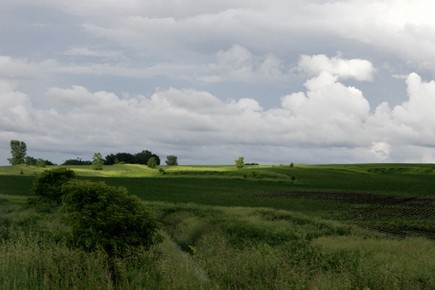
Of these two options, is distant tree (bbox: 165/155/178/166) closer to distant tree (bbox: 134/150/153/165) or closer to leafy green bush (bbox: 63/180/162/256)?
distant tree (bbox: 134/150/153/165)

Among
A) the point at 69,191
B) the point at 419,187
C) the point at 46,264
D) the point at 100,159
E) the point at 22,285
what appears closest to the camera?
the point at 22,285

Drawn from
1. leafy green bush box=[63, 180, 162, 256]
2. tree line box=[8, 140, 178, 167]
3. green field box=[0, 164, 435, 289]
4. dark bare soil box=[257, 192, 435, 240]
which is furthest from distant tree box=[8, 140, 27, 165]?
leafy green bush box=[63, 180, 162, 256]

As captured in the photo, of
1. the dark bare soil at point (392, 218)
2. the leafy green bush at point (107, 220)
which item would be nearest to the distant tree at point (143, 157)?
the dark bare soil at point (392, 218)

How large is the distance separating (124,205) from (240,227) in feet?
30.4

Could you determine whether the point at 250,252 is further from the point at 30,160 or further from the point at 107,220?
the point at 30,160

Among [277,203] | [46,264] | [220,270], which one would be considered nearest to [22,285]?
[46,264]

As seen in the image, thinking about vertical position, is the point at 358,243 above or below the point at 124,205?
below

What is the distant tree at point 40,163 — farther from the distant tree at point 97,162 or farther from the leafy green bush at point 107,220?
the leafy green bush at point 107,220

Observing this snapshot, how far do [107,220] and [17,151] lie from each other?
13241cm

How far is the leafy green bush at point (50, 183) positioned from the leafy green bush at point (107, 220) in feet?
66.7

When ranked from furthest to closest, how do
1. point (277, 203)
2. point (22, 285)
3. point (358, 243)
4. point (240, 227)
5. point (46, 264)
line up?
1. point (277, 203)
2. point (240, 227)
3. point (358, 243)
4. point (46, 264)
5. point (22, 285)

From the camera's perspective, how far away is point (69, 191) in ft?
64.1

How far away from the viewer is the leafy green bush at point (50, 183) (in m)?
38.6

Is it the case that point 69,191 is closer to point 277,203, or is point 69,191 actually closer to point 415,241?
point 415,241
